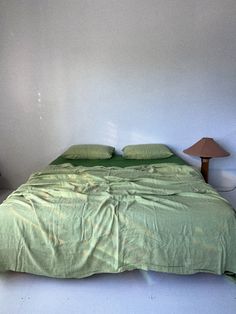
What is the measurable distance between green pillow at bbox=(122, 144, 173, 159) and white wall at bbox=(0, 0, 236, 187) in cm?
23

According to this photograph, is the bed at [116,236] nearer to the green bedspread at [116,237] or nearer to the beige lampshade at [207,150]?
the green bedspread at [116,237]

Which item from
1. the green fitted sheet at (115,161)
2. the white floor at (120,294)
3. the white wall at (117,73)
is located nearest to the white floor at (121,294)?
the white floor at (120,294)

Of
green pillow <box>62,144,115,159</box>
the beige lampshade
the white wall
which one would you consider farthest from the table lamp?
green pillow <box>62,144,115,159</box>

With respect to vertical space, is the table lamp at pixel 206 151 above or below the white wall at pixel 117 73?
below

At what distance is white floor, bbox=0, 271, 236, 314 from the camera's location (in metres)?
1.47

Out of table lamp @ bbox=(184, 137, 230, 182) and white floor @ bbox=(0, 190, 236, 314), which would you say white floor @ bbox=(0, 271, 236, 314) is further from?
table lamp @ bbox=(184, 137, 230, 182)

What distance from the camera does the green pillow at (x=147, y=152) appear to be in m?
2.86

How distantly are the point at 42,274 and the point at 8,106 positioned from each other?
2.28 metres

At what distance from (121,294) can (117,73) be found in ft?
7.69

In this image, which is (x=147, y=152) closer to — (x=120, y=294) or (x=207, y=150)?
(x=207, y=150)

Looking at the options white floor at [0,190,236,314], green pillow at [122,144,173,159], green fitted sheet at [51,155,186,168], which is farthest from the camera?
green pillow at [122,144,173,159]

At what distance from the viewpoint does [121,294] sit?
157 centimetres

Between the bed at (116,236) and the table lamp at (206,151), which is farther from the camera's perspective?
the table lamp at (206,151)

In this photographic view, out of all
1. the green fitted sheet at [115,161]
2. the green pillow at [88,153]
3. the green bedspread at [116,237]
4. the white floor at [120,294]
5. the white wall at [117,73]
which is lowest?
the white floor at [120,294]
